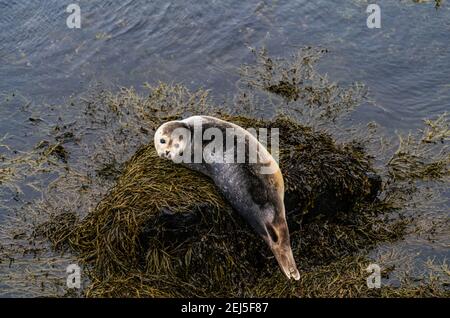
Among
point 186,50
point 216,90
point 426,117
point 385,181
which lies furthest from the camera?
point 186,50

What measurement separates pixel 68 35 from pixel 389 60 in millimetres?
5646

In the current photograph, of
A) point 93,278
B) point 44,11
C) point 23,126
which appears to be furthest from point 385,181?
point 44,11

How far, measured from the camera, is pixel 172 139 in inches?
275

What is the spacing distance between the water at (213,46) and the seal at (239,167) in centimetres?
287

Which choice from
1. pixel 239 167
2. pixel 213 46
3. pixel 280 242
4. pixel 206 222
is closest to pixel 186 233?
pixel 206 222

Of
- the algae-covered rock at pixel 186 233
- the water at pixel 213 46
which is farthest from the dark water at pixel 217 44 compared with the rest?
the algae-covered rock at pixel 186 233

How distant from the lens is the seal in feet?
21.7

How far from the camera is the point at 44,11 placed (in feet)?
38.4

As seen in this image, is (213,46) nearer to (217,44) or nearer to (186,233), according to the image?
(217,44)

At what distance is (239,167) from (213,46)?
14.9 ft

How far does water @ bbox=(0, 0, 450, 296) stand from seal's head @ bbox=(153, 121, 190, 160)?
285cm

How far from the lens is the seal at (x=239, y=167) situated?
260 inches

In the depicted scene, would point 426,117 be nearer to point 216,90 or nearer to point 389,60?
point 389,60

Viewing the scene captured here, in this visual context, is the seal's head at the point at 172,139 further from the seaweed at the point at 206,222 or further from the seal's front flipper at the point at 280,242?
the seal's front flipper at the point at 280,242
